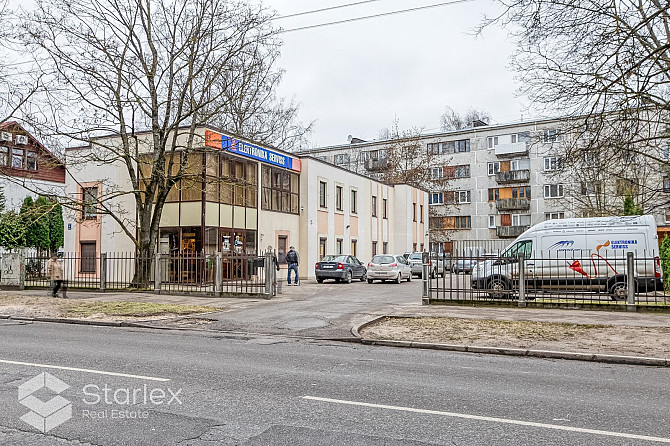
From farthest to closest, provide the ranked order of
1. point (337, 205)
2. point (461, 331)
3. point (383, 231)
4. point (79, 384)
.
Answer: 1. point (383, 231)
2. point (337, 205)
3. point (461, 331)
4. point (79, 384)

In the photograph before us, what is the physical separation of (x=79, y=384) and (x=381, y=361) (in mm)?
4374

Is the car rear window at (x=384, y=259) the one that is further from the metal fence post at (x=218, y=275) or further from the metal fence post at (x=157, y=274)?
the metal fence post at (x=157, y=274)

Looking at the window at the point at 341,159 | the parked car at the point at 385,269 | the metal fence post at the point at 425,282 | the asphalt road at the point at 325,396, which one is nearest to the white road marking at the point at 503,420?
the asphalt road at the point at 325,396

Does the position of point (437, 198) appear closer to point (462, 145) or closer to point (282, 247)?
point (462, 145)

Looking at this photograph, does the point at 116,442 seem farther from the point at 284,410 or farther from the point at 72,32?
the point at 72,32

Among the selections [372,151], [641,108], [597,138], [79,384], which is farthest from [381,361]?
[372,151]

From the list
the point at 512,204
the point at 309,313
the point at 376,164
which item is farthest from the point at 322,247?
the point at 512,204

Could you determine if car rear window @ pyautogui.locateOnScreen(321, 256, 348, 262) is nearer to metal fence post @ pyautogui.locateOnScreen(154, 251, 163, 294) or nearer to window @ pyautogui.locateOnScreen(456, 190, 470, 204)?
metal fence post @ pyautogui.locateOnScreen(154, 251, 163, 294)

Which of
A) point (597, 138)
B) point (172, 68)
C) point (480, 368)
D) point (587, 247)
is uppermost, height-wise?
point (172, 68)

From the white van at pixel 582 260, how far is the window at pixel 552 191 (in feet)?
146

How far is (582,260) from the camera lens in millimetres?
18203

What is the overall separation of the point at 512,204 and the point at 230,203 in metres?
44.8

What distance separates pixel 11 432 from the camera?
5.06 metres

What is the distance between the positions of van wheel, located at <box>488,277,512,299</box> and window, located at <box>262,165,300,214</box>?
15.7 metres
